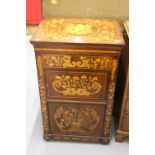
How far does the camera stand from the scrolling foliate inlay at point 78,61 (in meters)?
1.25

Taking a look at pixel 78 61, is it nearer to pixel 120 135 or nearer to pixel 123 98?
pixel 123 98

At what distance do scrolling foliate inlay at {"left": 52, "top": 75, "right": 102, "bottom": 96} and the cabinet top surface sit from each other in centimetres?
21

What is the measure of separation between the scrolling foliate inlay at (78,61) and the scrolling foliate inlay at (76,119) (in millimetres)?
293

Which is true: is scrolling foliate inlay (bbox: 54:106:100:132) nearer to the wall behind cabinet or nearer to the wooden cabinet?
the wooden cabinet

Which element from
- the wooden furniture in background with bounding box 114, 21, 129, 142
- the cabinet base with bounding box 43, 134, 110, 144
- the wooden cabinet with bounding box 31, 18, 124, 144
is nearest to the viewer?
the wooden cabinet with bounding box 31, 18, 124, 144

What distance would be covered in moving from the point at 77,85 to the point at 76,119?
246 mm

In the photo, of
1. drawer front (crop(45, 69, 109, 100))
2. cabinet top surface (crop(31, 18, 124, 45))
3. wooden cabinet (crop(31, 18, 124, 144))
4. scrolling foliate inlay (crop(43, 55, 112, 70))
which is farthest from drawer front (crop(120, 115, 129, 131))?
cabinet top surface (crop(31, 18, 124, 45))

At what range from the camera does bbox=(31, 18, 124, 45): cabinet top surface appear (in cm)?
124

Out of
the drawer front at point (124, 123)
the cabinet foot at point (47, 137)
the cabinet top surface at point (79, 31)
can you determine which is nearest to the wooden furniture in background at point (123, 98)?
the drawer front at point (124, 123)

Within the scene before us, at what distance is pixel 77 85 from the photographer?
4.42ft

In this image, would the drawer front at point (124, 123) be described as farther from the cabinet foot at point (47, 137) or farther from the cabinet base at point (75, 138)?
the cabinet foot at point (47, 137)
